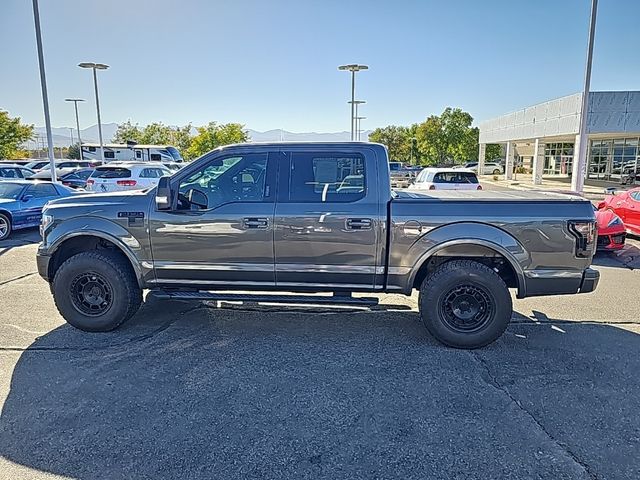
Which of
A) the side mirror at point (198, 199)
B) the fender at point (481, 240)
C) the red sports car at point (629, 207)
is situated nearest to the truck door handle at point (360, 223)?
the fender at point (481, 240)

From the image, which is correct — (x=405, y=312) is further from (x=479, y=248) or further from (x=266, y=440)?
(x=266, y=440)

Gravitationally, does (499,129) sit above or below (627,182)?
above

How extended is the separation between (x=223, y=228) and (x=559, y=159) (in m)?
46.1

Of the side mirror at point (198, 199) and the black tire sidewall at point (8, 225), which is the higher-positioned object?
the side mirror at point (198, 199)

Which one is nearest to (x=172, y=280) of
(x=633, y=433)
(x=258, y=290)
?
(x=258, y=290)

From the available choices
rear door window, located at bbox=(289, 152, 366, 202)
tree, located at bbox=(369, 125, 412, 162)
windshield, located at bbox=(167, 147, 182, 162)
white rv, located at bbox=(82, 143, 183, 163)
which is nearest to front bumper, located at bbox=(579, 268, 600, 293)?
rear door window, located at bbox=(289, 152, 366, 202)

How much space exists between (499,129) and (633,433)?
39.6 m

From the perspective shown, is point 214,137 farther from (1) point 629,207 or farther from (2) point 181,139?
(1) point 629,207

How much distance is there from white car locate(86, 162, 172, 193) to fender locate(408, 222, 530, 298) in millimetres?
12582

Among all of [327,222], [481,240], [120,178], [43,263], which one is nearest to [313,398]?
[327,222]

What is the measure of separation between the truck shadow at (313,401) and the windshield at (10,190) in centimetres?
834

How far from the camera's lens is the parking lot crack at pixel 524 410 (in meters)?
2.87

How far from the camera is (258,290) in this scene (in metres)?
4.99

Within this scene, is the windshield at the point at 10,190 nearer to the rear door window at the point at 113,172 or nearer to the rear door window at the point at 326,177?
the rear door window at the point at 113,172
